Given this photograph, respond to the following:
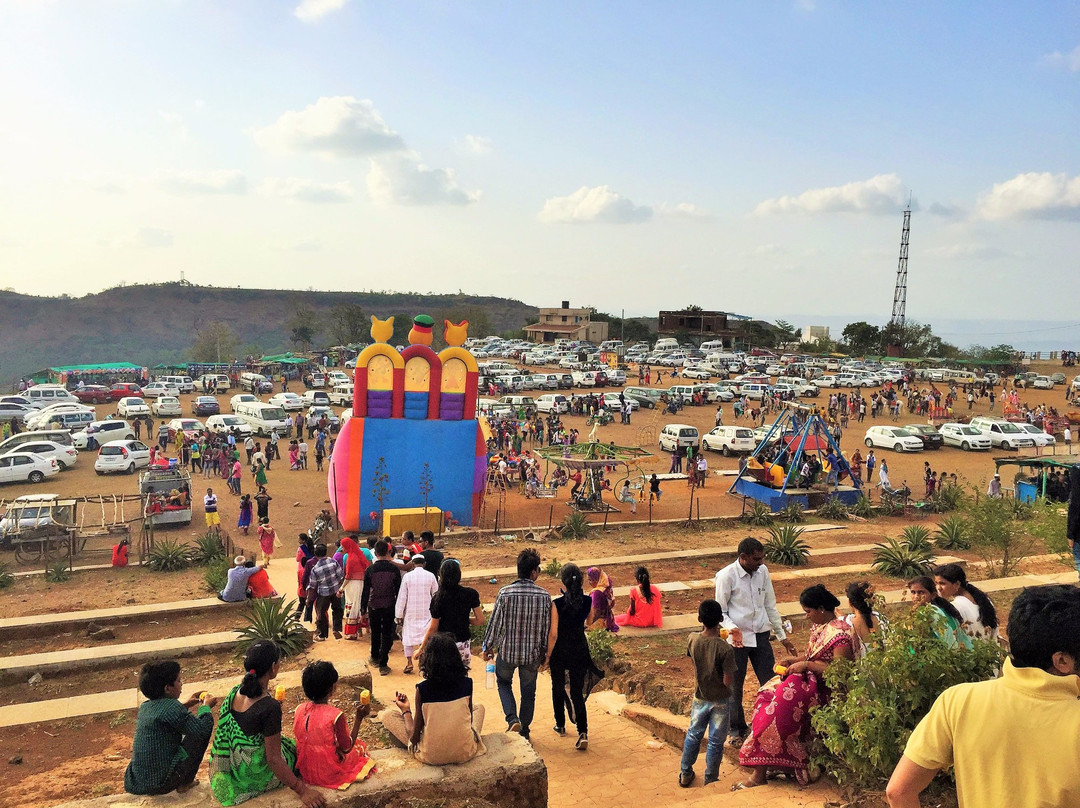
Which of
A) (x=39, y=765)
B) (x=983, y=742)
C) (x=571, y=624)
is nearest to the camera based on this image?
(x=983, y=742)

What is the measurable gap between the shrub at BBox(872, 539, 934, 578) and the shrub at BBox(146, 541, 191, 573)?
1298cm

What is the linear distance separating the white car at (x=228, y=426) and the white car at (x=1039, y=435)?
34.7 m

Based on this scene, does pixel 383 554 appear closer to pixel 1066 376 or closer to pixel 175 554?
pixel 175 554

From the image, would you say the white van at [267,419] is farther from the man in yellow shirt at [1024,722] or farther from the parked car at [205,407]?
the man in yellow shirt at [1024,722]

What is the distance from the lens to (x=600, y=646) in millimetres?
8359

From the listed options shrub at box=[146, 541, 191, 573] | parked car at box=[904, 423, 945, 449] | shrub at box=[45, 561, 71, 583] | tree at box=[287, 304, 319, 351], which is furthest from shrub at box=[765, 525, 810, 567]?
tree at box=[287, 304, 319, 351]

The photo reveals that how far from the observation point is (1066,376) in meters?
57.9

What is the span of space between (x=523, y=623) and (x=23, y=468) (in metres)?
26.3

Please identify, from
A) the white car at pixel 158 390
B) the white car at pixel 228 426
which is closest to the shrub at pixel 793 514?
the white car at pixel 228 426

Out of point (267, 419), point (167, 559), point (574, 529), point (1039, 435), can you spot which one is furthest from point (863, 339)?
point (167, 559)

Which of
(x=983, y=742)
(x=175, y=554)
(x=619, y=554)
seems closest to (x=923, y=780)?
(x=983, y=742)

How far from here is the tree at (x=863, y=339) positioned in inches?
3140

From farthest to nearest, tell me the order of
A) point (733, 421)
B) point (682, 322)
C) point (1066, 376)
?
1. point (682, 322)
2. point (1066, 376)
3. point (733, 421)

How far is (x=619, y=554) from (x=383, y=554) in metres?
8.07
